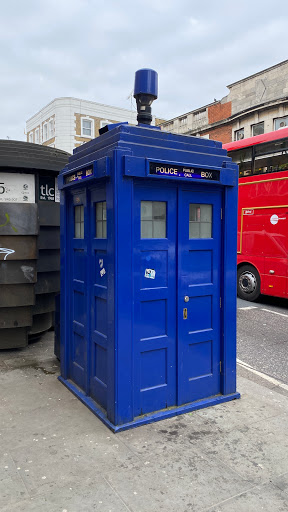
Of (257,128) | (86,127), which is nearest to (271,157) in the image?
(257,128)

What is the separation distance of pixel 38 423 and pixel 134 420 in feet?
2.79

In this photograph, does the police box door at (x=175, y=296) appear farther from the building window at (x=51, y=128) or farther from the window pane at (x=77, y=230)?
the building window at (x=51, y=128)

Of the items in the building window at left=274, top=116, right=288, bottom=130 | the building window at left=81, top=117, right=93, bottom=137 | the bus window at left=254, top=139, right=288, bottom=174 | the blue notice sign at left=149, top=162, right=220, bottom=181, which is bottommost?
the blue notice sign at left=149, top=162, right=220, bottom=181

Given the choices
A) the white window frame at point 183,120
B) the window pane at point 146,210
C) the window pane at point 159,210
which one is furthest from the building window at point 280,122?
the window pane at point 146,210

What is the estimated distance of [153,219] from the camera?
3.45 m

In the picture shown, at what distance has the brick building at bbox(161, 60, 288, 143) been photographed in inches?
Result: 715

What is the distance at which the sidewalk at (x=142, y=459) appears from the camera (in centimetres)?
237

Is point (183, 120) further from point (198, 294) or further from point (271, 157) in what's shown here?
point (198, 294)

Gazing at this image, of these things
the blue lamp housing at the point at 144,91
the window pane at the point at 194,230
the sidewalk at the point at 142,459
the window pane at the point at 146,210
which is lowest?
the sidewalk at the point at 142,459

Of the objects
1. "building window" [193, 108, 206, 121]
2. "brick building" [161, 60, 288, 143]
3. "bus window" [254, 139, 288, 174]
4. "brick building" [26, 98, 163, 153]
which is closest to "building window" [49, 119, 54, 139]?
A: "brick building" [26, 98, 163, 153]

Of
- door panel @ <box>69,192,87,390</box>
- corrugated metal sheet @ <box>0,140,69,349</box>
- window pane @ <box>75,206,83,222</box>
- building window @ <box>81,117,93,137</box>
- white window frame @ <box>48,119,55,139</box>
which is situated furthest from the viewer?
white window frame @ <box>48,119,55,139</box>

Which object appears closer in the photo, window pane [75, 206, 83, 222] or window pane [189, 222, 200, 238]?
window pane [189, 222, 200, 238]

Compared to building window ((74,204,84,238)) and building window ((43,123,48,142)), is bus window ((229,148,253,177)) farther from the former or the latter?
building window ((43,123,48,142))

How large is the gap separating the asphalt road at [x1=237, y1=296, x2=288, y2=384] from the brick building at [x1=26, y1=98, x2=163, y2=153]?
26686 millimetres
